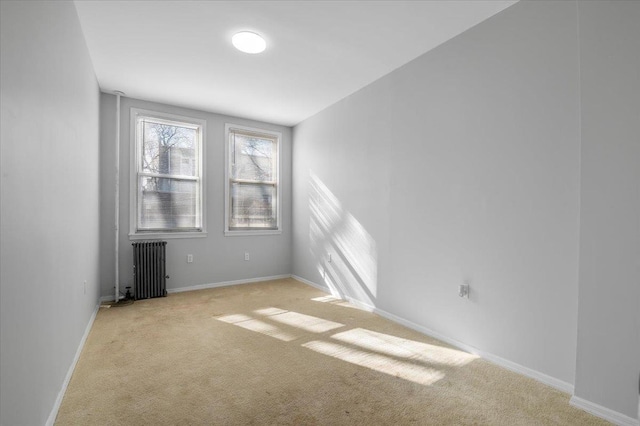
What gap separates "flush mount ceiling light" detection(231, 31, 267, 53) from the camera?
8.75 feet

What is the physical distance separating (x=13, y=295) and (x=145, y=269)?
3.09 meters

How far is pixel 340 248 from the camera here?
417 cm

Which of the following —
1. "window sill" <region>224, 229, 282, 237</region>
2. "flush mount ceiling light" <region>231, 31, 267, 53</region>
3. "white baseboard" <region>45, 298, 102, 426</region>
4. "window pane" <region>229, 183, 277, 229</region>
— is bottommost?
"white baseboard" <region>45, 298, 102, 426</region>

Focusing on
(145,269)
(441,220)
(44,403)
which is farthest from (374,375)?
(145,269)

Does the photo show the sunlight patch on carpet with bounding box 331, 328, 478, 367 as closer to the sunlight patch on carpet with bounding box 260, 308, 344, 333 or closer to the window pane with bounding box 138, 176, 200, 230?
the sunlight patch on carpet with bounding box 260, 308, 344, 333

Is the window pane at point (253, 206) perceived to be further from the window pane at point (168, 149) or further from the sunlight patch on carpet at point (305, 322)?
the sunlight patch on carpet at point (305, 322)

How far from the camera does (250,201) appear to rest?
511 centimetres

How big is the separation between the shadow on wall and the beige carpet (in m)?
0.58

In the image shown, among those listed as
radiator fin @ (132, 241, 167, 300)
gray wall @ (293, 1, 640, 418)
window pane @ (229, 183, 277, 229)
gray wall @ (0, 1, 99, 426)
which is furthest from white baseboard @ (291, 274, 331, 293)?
gray wall @ (0, 1, 99, 426)

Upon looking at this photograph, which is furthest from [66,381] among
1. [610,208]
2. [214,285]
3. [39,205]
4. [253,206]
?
[610,208]

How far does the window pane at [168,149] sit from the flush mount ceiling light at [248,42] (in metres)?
2.15

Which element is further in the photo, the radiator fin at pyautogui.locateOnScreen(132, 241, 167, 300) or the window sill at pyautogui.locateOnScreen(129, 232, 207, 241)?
the window sill at pyautogui.locateOnScreen(129, 232, 207, 241)

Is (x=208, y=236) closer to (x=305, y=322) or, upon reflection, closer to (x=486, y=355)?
(x=305, y=322)

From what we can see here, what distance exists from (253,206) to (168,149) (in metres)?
1.52
